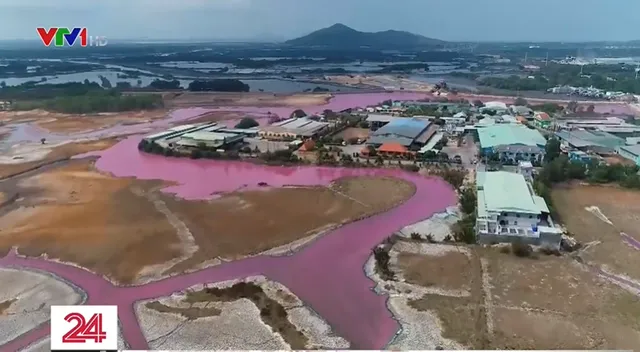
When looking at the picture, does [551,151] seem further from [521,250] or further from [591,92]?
[591,92]

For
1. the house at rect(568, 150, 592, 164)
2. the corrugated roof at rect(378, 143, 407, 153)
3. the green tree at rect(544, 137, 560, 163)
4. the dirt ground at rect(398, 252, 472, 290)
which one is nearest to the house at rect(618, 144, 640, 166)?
the house at rect(568, 150, 592, 164)

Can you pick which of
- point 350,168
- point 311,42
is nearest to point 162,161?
point 350,168

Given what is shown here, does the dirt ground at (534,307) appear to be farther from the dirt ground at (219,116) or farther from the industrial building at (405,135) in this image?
the dirt ground at (219,116)

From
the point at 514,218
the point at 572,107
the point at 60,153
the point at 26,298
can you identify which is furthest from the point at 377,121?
the point at 26,298

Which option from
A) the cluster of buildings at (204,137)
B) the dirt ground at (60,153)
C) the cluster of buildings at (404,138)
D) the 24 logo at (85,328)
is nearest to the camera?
the 24 logo at (85,328)

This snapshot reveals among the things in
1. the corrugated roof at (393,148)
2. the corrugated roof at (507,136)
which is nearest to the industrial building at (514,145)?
the corrugated roof at (507,136)

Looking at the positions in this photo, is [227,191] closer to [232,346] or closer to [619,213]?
[232,346]

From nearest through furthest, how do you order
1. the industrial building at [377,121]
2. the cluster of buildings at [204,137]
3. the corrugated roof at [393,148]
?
the corrugated roof at [393,148], the cluster of buildings at [204,137], the industrial building at [377,121]
